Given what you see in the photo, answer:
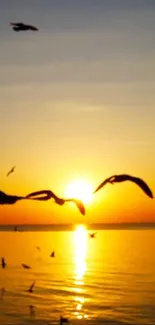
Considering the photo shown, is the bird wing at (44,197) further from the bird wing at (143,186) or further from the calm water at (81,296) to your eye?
the calm water at (81,296)

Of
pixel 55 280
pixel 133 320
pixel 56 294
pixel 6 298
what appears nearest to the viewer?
pixel 133 320

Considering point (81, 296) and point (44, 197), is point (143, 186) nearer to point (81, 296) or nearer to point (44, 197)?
point (44, 197)

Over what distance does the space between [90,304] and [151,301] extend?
6.59 metres

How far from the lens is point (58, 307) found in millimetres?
60500

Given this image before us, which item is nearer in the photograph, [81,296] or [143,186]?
[143,186]

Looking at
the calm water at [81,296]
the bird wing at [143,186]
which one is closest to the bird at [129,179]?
the bird wing at [143,186]

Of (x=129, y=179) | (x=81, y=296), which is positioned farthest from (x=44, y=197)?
(x=81, y=296)

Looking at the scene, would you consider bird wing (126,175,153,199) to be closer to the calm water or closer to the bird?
the bird

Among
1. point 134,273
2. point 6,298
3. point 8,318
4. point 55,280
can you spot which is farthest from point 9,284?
point 8,318

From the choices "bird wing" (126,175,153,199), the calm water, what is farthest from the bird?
the calm water

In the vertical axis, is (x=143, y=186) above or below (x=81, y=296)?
below

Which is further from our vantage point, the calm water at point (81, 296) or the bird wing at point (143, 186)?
the calm water at point (81, 296)

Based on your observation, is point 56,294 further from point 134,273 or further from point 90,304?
point 134,273

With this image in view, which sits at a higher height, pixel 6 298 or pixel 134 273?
pixel 134 273
